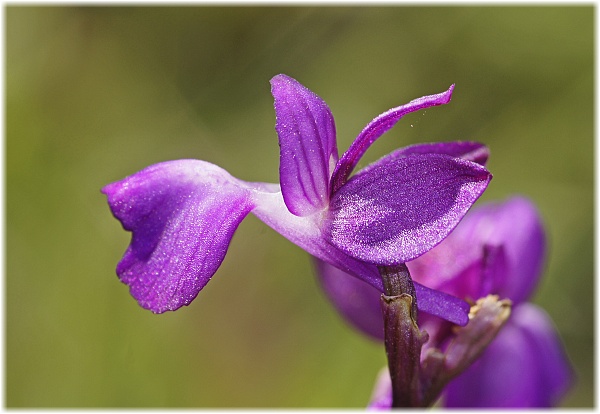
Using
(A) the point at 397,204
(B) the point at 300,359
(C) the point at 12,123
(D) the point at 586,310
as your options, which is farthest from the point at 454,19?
(A) the point at 397,204

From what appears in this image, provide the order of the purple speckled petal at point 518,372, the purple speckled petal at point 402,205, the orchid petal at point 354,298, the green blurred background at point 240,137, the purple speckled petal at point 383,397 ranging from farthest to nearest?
the green blurred background at point 240,137, the purple speckled petal at point 518,372, the orchid petal at point 354,298, the purple speckled petal at point 383,397, the purple speckled petal at point 402,205

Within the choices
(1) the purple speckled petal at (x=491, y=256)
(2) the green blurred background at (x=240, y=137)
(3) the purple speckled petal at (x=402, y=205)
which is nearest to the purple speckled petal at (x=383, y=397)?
(1) the purple speckled petal at (x=491, y=256)

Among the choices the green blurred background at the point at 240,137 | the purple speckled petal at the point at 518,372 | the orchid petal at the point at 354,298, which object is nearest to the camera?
the orchid petal at the point at 354,298

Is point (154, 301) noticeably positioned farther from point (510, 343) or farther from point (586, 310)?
point (586, 310)

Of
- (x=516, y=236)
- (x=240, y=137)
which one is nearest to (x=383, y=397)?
(x=516, y=236)

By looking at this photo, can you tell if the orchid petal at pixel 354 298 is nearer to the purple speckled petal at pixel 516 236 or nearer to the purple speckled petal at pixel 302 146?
the purple speckled petal at pixel 516 236

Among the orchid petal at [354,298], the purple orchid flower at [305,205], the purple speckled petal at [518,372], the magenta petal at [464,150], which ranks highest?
the purple orchid flower at [305,205]
